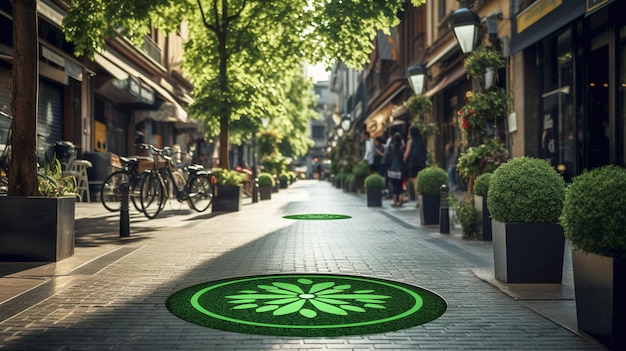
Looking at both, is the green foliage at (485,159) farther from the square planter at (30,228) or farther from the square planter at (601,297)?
the square planter at (30,228)

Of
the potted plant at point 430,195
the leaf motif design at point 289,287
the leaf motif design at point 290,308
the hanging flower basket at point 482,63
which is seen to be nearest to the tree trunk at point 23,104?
the leaf motif design at point 289,287

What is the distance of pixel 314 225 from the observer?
10.5m

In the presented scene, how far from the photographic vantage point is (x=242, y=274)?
5633mm

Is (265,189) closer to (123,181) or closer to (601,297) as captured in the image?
(123,181)

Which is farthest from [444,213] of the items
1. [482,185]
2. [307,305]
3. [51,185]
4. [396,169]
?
[396,169]

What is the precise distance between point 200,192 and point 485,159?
6.76 m

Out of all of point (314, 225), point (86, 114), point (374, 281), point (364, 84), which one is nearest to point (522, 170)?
point (374, 281)

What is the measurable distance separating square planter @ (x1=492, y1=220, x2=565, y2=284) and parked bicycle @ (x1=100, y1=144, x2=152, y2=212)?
7.72 meters

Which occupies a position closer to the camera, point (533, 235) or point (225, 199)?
point (533, 235)

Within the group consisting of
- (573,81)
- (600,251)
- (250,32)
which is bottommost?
(600,251)

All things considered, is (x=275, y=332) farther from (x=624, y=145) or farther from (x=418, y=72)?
(x=418, y=72)

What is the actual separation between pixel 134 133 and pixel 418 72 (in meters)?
12.9

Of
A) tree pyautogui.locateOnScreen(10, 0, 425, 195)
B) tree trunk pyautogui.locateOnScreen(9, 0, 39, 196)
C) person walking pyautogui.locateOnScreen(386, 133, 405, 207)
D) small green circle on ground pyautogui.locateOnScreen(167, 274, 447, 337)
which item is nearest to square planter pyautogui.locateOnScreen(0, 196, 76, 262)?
tree trunk pyautogui.locateOnScreen(9, 0, 39, 196)

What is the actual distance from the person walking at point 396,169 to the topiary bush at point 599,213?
11492mm
